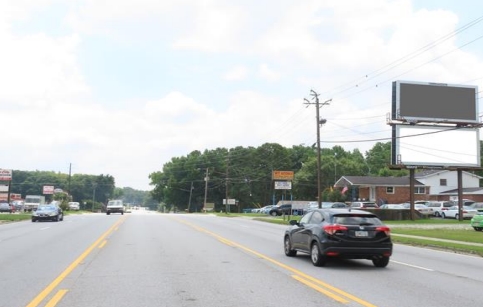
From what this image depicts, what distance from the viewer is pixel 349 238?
12930mm

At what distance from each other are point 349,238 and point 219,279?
3.93 m

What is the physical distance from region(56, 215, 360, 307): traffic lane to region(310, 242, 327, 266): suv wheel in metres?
1.24

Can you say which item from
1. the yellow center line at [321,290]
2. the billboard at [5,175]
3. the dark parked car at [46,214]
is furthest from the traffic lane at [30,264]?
the billboard at [5,175]

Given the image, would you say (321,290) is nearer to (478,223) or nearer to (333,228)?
(333,228)

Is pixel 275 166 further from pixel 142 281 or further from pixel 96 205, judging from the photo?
pixel 142 281

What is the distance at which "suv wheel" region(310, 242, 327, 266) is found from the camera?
13.0m

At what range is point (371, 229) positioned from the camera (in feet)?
43.1

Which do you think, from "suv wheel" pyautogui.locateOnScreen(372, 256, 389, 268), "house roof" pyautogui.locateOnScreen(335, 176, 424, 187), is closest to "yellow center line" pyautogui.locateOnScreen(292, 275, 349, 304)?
"suv wheel" pyautogui.locateOnScreen(372, 256, 389, 268)

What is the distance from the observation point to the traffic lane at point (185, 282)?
8.29 metres

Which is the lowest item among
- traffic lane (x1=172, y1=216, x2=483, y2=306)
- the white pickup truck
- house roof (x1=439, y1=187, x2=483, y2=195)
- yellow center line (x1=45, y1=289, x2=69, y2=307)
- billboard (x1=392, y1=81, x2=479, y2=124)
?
yellow center line (x1=45, y1=289, x2=69, y2=307)

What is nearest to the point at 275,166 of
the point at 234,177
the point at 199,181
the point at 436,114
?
the point at 234,177

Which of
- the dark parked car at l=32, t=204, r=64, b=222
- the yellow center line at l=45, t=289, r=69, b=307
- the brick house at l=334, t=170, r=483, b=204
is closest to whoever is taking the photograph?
the yellow center line at l=45, t=289, r=69, b=307

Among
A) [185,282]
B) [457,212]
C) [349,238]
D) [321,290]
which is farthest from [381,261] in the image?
[457,212]

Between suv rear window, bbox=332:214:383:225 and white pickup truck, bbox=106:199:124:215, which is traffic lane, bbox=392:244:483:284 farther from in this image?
white pickup truck, bbox=106:199:124:215
